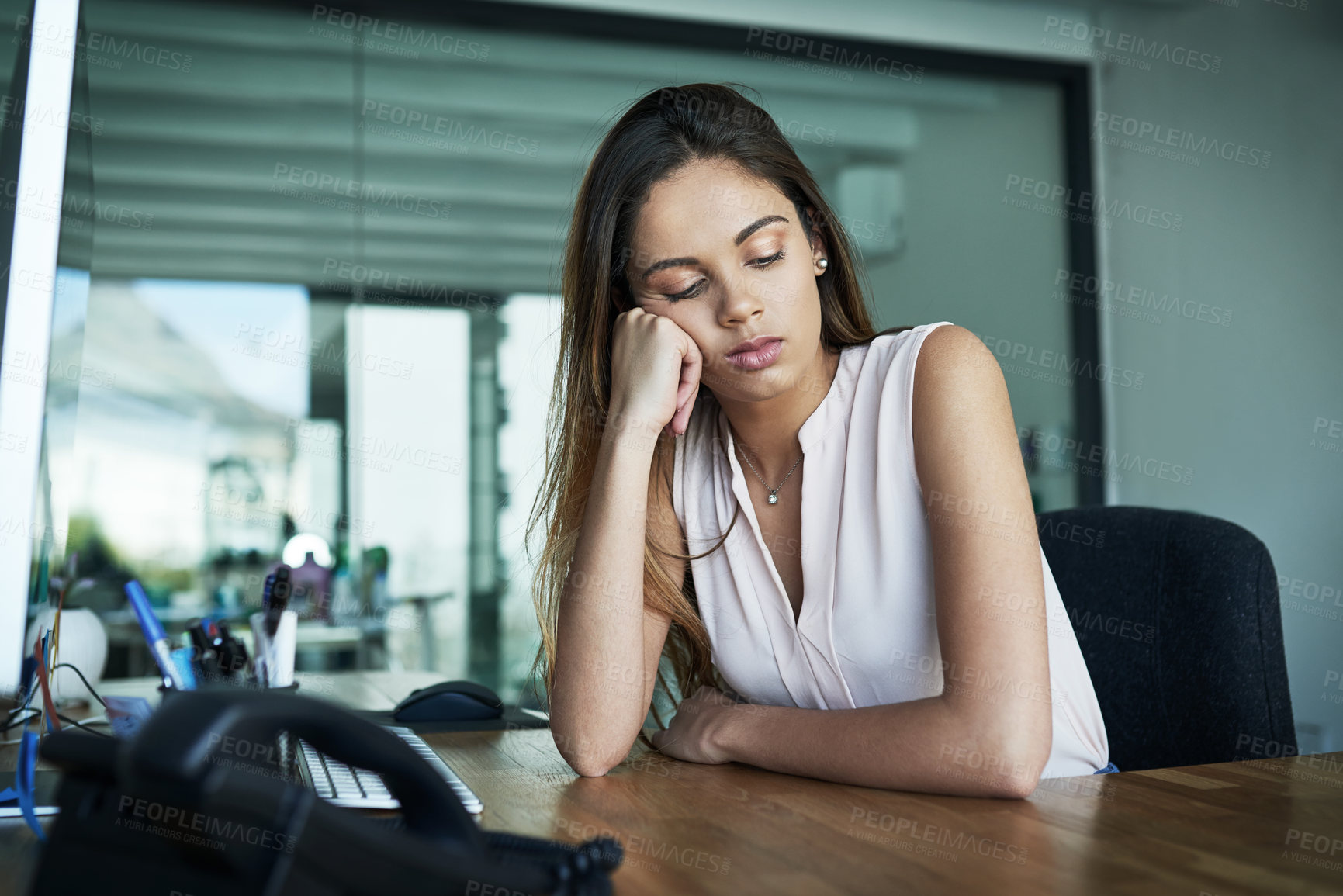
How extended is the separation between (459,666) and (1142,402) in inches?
104

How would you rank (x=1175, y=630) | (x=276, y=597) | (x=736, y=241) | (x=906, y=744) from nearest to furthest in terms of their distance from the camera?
(x=906, y=744), (x=736, y=241), (x=1175, y=630), (x=276, y=597)

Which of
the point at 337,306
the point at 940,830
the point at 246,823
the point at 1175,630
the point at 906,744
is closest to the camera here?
the point at 246,823

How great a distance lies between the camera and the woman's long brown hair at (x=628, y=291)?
4.38 feet

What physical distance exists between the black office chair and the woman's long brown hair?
46 cm

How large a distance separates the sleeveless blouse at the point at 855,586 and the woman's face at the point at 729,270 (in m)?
0.11

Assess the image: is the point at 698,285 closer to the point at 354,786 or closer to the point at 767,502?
the point at 767,502

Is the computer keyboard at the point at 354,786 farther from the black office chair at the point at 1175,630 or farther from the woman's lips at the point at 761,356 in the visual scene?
the black office chair at the point at 1175,630

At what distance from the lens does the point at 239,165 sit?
10.8ft

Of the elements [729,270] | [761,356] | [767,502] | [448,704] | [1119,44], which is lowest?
[448,704]

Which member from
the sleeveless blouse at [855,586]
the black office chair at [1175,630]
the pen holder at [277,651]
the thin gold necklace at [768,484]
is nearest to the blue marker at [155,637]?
the pen holder at [277,651]

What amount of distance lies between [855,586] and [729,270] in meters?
0.42

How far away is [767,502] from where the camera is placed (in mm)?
1417

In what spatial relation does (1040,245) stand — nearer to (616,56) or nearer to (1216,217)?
(1216,217)

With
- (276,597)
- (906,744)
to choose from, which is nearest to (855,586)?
(906,744)
